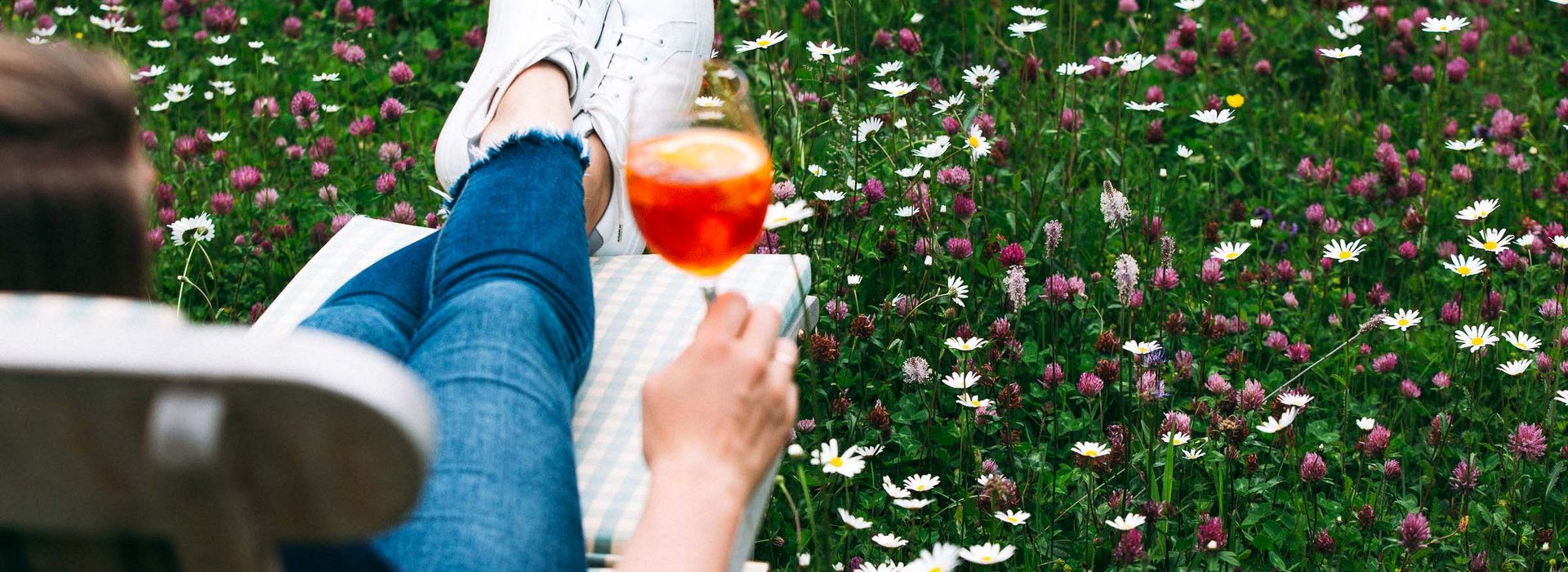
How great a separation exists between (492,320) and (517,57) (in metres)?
0.98

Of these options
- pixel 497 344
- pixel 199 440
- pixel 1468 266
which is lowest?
pixel 1468 266

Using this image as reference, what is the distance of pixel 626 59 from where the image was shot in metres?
2.49

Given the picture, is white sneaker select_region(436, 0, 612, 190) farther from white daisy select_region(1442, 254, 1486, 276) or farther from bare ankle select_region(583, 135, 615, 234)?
white daisy select_region(1442, 254, 1486, 276)

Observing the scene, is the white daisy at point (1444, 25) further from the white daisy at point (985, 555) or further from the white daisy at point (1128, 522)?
the white daisy at point (985, 555)

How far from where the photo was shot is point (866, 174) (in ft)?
8.50

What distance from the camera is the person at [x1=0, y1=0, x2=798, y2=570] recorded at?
0.88 metres

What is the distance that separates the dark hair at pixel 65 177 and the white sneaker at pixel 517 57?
1.15 meters

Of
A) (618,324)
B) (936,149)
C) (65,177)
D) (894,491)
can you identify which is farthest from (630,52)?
(65,177)

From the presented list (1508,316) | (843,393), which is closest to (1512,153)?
(1508,316)

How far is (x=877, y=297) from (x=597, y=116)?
1.83 feet

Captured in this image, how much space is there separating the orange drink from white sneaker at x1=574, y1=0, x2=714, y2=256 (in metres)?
0.76

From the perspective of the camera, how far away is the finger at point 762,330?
1.24 meters

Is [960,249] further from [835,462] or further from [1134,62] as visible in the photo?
[835,462]

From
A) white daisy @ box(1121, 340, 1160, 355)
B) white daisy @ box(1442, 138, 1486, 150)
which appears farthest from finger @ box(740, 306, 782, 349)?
white daisy @ box(1442, 138, 1486, 150)
